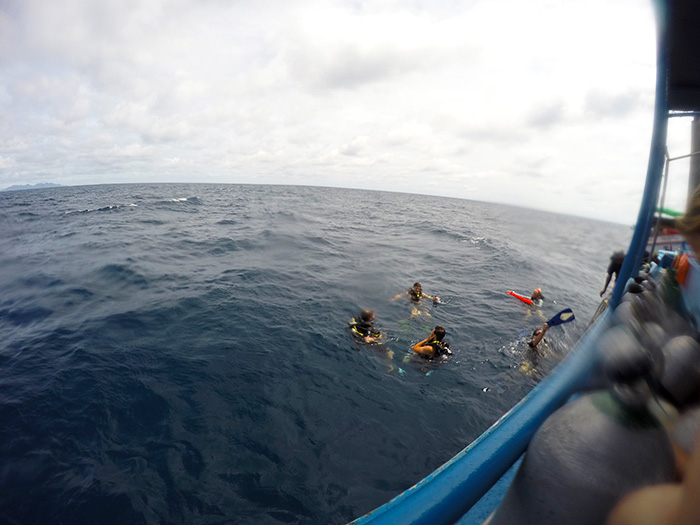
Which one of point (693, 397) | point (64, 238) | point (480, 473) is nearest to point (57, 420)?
point (480, 473)

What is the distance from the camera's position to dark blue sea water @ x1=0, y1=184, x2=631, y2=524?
15.2 feet

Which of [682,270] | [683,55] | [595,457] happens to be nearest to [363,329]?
[682,270]

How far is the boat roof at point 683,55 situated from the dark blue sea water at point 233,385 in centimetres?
239

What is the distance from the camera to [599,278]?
821 inches

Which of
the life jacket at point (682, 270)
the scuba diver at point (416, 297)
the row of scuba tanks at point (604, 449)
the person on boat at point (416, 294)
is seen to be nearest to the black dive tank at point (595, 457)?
the row of scuba tanks at point (604, 449)

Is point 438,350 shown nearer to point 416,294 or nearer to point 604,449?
point 416,294

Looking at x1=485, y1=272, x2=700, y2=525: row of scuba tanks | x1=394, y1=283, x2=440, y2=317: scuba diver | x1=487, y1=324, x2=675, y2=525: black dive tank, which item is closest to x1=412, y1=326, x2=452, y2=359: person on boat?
x1=394, y1=283, x2=440, y2=317: scuba diver

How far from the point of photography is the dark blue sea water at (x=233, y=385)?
464 cm

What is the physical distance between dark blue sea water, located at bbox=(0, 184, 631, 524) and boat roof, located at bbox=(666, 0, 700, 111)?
2390mm

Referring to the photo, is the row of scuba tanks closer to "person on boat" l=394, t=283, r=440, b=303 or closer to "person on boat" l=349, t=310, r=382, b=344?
"person on boat" l=349, t=310, r=382, b=344

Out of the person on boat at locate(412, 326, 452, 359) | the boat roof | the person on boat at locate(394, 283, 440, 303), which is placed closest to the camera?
the boat roof

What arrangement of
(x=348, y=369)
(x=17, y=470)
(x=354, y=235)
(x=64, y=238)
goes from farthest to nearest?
(x=354, y=235) → (x=64, y=238) → (x=348, y=369) → (x=17, y=470)

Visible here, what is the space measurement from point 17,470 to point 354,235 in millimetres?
21917

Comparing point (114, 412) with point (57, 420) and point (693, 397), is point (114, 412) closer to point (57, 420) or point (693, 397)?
point (57, 420)
